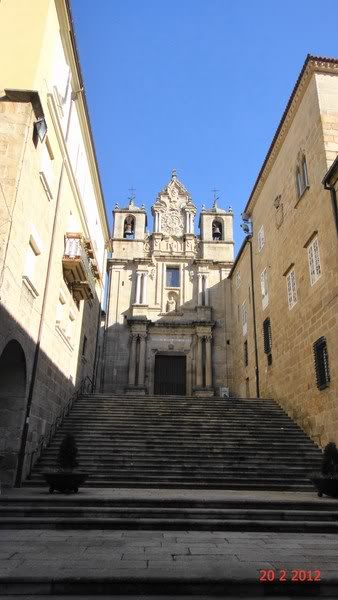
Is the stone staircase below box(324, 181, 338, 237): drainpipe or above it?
below

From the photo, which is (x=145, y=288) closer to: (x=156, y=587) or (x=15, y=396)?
(x=15, y=396)

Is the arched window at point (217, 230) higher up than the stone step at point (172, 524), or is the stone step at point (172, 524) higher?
the arched window at point (217, 230)

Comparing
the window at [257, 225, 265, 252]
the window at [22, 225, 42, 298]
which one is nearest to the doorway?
the window at [257, 225, 265, 252]

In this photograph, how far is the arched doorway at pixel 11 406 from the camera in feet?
33.9

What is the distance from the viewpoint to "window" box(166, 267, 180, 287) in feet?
89.1

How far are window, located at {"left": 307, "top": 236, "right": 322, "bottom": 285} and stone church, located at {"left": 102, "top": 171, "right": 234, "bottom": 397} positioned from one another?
11.3 metres

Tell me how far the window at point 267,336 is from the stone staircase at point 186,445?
111 inches

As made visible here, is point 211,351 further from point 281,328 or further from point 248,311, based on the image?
point 281,328

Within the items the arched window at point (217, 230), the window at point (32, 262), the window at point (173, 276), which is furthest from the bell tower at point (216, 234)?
the window at point (32, 262)

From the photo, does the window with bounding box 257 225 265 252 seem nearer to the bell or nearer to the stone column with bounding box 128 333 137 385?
the bell

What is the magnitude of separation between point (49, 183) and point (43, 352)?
4.98m

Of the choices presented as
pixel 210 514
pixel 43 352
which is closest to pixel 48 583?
pixel 210 514

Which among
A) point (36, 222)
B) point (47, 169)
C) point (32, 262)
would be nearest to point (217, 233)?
point (47, 169)

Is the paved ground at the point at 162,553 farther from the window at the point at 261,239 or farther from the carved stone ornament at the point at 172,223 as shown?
the carved stone ornament at the point at 172,223
